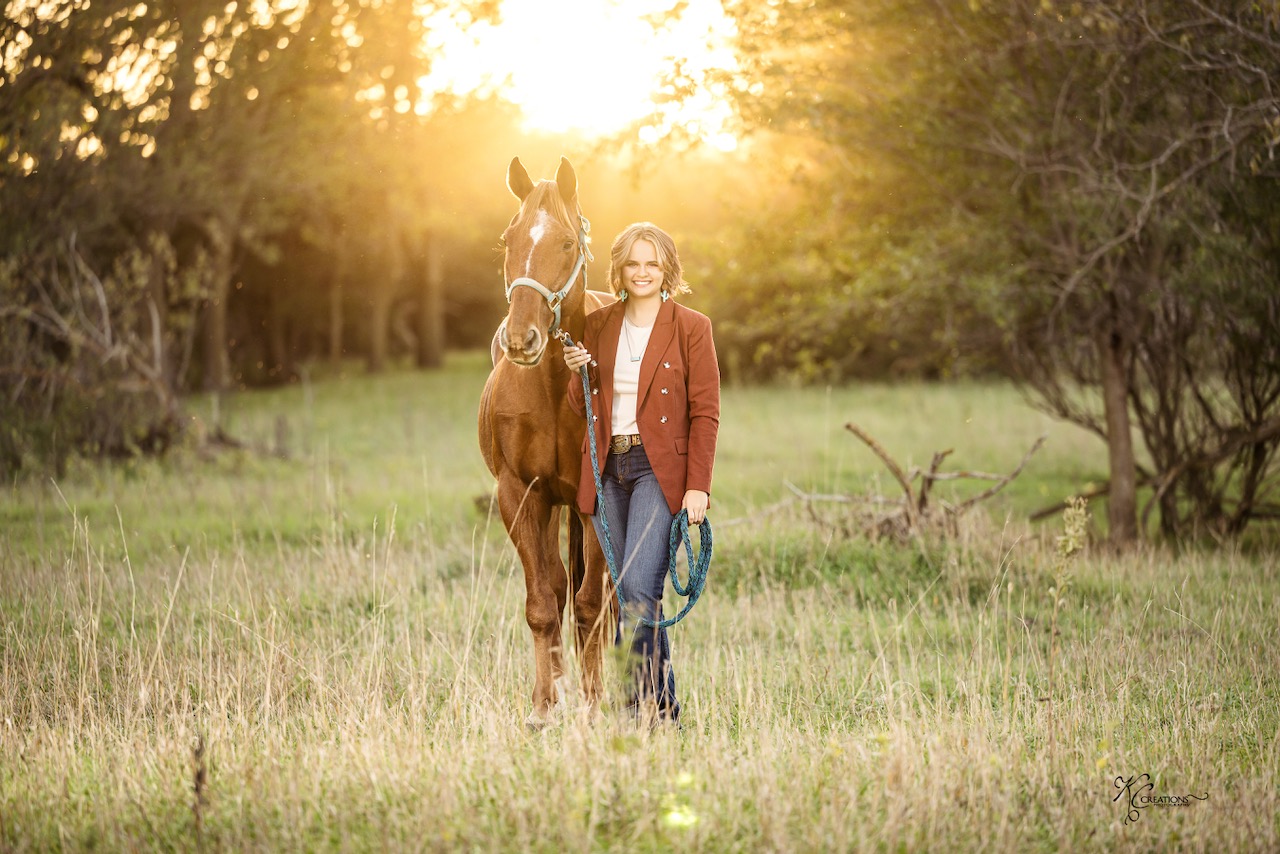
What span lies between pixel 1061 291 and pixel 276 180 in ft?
44.7

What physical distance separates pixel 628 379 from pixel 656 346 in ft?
0.62

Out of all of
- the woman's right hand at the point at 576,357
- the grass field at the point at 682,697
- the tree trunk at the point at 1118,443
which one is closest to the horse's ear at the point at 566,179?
the woman's right hand at the point at 576,357

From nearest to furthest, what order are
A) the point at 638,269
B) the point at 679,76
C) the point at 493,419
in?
1. the point at 638,269
2. the point at 493,419
3. the point at 679,76

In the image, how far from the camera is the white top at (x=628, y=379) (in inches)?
169

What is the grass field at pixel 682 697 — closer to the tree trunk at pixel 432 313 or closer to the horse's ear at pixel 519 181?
the horse's ear at pixel 519 181

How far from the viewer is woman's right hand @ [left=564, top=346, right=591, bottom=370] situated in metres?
4.24

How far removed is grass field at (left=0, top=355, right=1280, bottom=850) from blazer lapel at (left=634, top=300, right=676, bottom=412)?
1.29 metres

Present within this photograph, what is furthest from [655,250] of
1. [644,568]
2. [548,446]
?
[644,568]

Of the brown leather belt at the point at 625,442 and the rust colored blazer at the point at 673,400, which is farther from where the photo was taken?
the brown leather belt at the point at 625,442

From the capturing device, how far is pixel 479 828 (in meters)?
3.26

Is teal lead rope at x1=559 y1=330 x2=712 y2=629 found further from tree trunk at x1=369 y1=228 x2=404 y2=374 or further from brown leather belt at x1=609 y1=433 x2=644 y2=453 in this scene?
tree trunk at x1=369 y1=228 x2=404 y2=374

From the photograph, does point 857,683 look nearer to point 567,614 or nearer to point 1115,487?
point 567,614

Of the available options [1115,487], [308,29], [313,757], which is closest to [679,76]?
[1115,487]

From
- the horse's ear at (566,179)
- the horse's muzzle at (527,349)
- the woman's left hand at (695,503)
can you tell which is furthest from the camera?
the horse's ear at (566,179)
